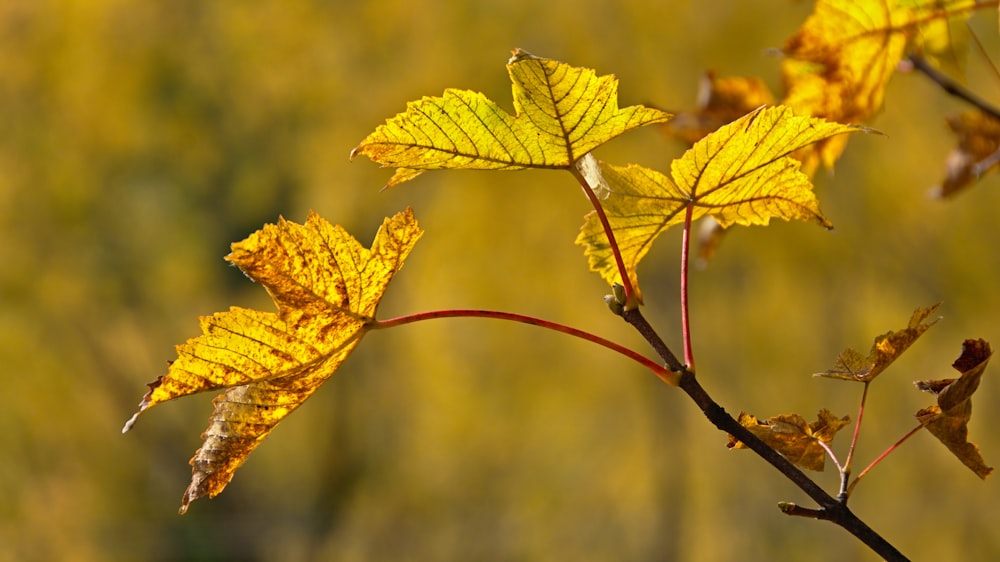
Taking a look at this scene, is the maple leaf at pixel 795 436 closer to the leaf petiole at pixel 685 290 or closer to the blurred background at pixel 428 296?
the leaf petiole at pixel 685 290

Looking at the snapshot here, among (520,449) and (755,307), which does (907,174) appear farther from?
(520,449)

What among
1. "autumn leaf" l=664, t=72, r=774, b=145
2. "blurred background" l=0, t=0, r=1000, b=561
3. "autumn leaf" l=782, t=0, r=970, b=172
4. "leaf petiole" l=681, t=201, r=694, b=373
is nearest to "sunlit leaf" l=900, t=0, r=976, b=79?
"autumn leaf" l=782, t=0, r=970, b=172

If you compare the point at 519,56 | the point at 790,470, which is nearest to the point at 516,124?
the point at 519,56

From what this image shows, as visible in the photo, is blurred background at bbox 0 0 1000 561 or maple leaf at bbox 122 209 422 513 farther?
blurred background at bbox 0 0 1000 561

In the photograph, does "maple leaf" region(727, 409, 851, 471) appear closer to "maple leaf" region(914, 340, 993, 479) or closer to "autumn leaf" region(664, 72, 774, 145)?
"maple leaf" region(914, 340, 993, 479)

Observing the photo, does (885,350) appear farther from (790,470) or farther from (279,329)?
(279,329)

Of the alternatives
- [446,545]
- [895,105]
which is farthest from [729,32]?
[446,545]
